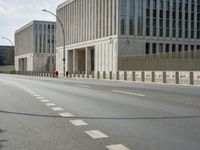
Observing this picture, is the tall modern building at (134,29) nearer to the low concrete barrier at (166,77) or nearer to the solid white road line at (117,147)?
the low concrete barrier at (166,77)

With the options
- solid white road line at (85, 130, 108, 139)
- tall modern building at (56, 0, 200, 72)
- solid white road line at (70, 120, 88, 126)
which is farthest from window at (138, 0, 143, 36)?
solid white road line at (85, 130, 108, 139)

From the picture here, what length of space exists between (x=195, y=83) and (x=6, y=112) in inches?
901

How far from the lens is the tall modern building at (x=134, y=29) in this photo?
69.5 m

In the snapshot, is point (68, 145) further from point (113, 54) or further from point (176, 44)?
point (176, 44)

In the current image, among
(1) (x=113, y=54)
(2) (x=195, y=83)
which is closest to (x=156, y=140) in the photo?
(2) (x=195, y=83)

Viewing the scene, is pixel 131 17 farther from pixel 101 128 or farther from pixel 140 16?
pixel 101 128

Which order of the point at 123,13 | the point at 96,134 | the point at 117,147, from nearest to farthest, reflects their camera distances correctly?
the point at 117,147 → the point at 96,134 → the point at 123,13

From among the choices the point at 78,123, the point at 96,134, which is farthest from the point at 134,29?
the point at 96,134

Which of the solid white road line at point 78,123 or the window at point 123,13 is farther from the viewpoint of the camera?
the window at point 123,13

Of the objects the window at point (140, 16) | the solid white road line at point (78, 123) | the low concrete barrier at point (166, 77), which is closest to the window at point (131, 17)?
the window at point (140, 16)

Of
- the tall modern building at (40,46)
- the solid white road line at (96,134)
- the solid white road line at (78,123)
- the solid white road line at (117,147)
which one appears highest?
the tall modern building at (40,46)

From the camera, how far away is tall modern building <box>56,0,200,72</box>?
6950 cm

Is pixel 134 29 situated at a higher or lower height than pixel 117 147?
higher

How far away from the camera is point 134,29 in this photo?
70875 millimetres
